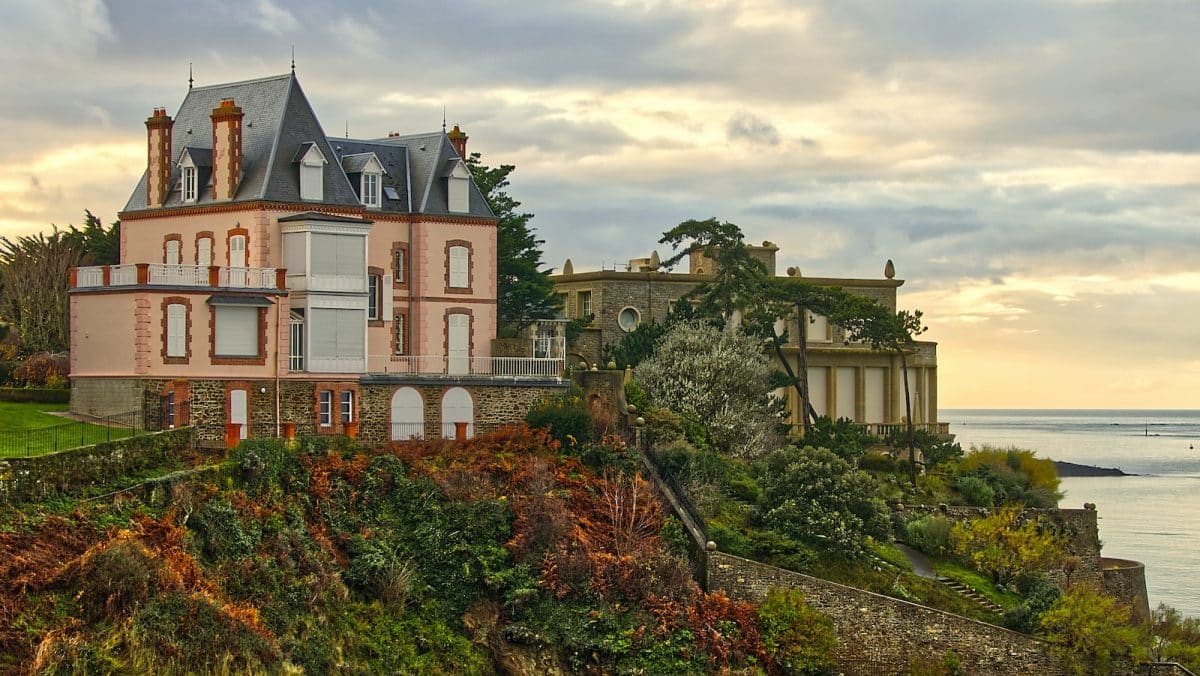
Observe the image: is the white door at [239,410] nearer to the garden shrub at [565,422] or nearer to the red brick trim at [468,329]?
the garden shrub at [565,422]

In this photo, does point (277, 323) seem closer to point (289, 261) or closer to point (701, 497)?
point (289, 261)

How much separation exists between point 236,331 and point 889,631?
20.0 meters

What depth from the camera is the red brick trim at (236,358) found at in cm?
5031

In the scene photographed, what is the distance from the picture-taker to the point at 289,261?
176ft

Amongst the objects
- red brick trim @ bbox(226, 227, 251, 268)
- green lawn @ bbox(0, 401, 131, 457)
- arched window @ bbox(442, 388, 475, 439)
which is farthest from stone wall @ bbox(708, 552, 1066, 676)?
red brick trim @ bbox(226, 227, 251, 268)

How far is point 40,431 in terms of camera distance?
43.7 meters

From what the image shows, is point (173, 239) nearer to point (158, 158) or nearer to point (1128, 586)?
point (158, 158)

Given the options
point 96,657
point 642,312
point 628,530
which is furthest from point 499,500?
point 642,312

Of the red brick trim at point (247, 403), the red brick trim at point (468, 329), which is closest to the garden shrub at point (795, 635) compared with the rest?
the red brick trim at point (247, 403)

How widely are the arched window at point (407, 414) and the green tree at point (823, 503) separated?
1063 centimetres

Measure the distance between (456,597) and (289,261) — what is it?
14477mm

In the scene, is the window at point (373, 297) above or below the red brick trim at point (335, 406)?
above

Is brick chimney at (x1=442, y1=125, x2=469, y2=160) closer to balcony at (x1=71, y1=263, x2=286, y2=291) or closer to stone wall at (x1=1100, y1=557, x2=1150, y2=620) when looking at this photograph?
balcony at (x1=71, y1=263, x2=286, y2=291)

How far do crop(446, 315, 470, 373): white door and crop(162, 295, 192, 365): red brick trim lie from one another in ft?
33.8
